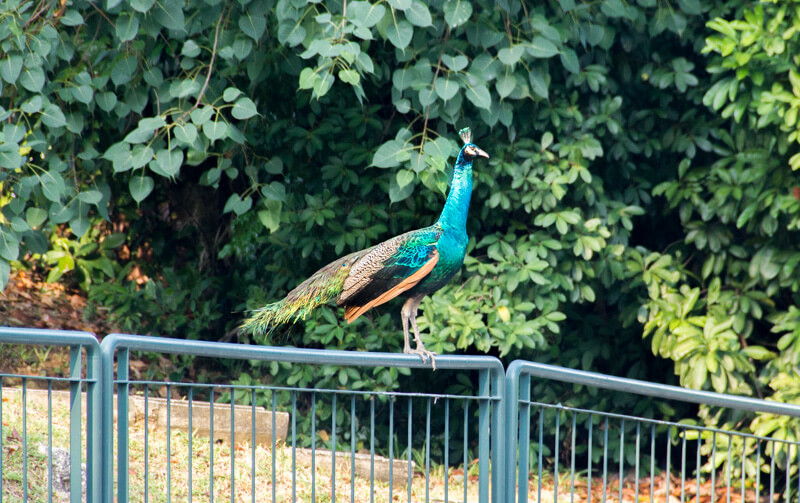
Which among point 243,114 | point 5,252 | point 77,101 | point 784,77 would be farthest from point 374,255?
point 784,77

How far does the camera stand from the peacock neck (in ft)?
15.1

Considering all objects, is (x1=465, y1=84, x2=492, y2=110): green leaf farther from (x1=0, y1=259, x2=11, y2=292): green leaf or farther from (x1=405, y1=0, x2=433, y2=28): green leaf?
(x1=0, y1=259, x2=11, y2=292): green leaf

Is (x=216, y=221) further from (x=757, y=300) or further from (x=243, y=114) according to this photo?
(x=757, y=300)

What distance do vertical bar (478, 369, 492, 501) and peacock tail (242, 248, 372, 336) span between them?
1.20 meters

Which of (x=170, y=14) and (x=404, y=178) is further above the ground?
(x=170, y=14)

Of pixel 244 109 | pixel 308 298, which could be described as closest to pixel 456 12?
pixel 244 109

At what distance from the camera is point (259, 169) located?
686 centimetres

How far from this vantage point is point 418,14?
5336mm

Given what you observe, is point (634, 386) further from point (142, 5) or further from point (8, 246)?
point (8, 246)

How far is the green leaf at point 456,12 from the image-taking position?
559 cm

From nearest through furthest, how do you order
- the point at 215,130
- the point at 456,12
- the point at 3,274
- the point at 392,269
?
the point at 392,269 → the point at 3,274 → the point at 215,130 → the point at 456,12

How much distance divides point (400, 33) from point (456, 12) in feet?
1.48

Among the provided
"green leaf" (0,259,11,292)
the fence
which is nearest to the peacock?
the fence

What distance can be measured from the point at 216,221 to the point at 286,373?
77.6 inches
